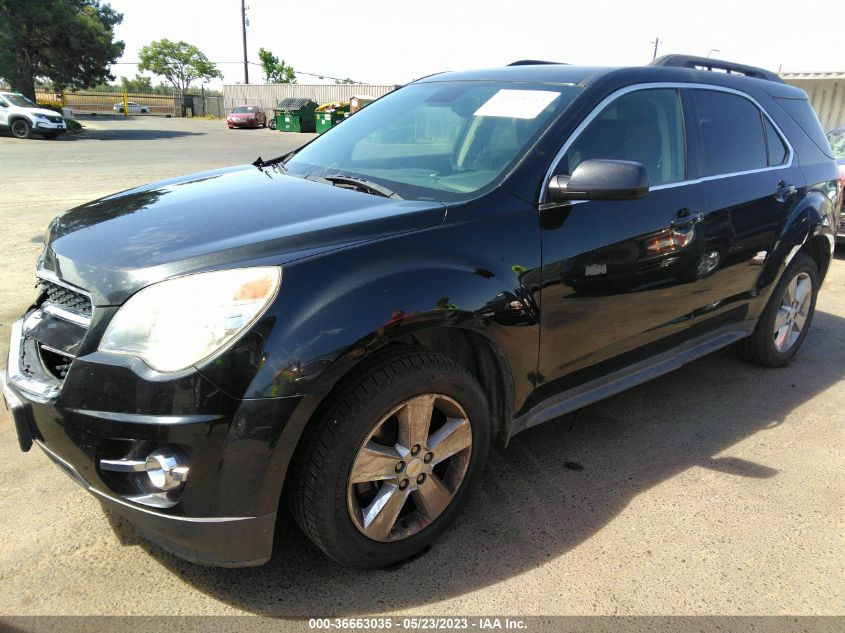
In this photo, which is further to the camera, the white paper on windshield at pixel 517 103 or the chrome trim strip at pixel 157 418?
the white paper on windshield at pixel 517 103

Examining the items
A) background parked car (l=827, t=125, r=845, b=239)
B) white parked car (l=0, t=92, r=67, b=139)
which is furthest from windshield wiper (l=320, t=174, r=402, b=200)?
white parked car (l=0, t=92, r=67, b=139)

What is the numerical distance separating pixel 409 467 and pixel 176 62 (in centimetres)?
9581

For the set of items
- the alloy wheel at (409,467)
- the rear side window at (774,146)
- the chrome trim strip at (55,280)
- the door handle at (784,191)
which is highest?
the rear side window at (774,146)

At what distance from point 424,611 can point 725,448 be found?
6.35ft

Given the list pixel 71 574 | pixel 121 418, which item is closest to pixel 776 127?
pixel 121 418

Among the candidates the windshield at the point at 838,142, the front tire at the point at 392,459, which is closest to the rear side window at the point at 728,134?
the front tire at the point at 392,459

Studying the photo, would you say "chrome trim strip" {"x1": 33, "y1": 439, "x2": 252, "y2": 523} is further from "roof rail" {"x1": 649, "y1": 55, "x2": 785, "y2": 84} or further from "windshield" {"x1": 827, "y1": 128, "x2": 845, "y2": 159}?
"windshield" {"x1": 827, "y1": 128, "x2": 845, "y2": 159}

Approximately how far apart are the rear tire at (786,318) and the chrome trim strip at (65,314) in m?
3.74

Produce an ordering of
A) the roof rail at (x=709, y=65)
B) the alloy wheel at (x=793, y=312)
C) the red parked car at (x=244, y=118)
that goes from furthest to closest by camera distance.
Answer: the red parked car at (x=244, y=118)
the alloy wheel at (x=793, y=312)
the roof rail at (x=709, y=65)

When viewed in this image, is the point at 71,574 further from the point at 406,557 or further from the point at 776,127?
the point at 776,127

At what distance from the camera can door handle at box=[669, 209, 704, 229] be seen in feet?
9.80

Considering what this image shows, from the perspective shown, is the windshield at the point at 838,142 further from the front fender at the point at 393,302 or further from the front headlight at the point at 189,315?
the front headlight at the point at 189,315

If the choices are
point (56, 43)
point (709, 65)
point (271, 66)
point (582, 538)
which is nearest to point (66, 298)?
point (582, 538)

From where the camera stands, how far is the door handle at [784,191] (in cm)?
370
